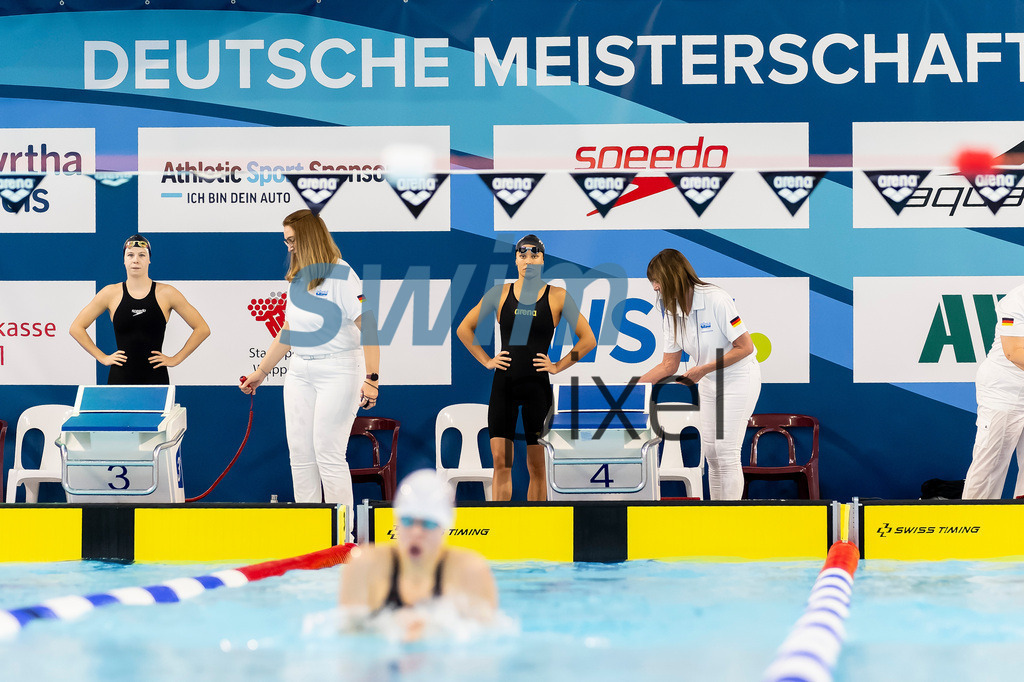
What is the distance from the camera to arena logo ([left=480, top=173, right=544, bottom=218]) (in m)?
7.25

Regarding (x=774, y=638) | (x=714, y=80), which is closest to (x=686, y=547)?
(x=774, y=638)

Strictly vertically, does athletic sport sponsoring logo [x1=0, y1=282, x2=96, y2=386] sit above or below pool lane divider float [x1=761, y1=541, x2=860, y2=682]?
above

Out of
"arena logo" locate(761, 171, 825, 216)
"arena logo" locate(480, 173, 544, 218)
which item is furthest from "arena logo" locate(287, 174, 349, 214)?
"arena logo" locate(761, 171, 825, 216)

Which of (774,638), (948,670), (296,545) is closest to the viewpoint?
(948,670)

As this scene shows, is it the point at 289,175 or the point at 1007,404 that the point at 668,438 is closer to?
the point at 1007,404

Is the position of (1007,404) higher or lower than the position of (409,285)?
lower

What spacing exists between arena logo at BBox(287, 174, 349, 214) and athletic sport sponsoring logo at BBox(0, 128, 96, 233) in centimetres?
146

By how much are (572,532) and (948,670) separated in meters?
2.17

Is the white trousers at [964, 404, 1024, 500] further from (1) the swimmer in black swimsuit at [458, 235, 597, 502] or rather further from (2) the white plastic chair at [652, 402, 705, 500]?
(1) the swimmer in black swimsuit at [458, 235, 597, 502]

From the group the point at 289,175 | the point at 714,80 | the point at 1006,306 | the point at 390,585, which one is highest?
the point at 714,80

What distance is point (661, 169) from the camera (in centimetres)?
721

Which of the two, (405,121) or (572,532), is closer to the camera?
(572,532)

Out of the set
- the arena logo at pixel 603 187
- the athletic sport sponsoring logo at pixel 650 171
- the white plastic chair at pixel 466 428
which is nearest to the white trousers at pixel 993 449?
the athletic sport sponsoring logo at pixel 650 171

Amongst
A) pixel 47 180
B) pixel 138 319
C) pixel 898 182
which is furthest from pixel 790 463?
pixel 47 180
